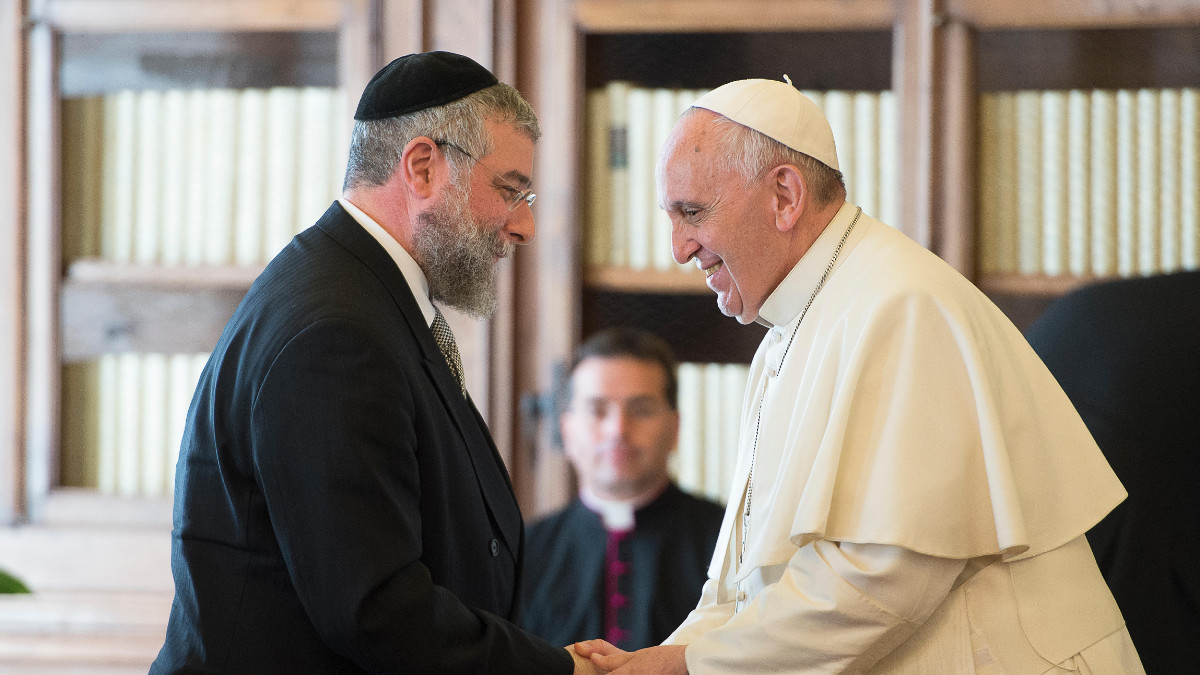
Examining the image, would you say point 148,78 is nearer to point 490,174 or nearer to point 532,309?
point 532,309

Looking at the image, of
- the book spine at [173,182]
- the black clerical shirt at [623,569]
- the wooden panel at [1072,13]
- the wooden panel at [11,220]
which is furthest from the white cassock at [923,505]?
the wooden panel at [11,220]

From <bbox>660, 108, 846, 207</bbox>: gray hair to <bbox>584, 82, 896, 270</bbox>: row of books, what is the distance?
4.08 ft

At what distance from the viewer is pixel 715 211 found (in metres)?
1.59

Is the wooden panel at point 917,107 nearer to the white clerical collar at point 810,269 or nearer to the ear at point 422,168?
the white clerical collar at point 810,269

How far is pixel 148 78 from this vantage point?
9.79 ft

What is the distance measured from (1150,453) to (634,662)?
1.09m

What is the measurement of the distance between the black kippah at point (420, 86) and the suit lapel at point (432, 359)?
165 millimetres

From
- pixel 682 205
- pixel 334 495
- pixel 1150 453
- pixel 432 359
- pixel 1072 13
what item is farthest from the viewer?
pixel 1072 13

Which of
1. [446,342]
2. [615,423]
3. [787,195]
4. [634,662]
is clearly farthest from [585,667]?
[615,423]

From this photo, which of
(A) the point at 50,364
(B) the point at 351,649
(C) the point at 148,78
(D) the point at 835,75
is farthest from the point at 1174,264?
(A) the point at 50,364

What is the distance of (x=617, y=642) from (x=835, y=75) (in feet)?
5.07

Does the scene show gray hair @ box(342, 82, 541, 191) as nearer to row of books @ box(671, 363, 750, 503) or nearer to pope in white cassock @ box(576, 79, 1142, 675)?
pope in white cassock @ box(576, 79, 1142, 675)

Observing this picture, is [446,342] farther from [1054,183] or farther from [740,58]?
[1054,183]

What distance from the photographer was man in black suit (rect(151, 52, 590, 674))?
129cm
